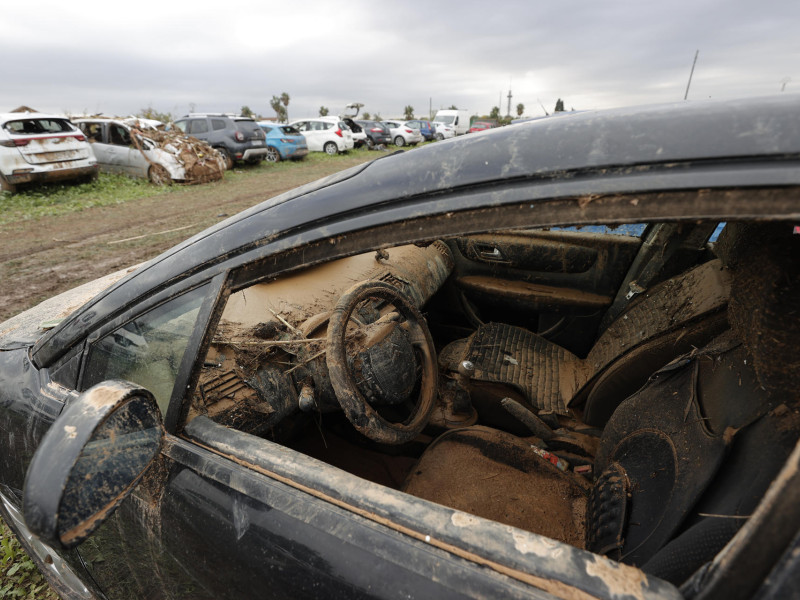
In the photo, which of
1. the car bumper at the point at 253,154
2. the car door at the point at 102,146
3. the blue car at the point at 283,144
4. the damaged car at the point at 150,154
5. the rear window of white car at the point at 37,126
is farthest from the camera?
the blue car at the point at 283,144

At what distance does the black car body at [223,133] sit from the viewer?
1412 centimetres

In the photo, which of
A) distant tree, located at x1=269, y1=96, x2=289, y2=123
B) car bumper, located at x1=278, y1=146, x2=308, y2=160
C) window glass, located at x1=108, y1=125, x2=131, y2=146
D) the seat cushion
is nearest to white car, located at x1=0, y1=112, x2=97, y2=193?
window glass, located at x1=108, y1=125, x2=131, y2=146

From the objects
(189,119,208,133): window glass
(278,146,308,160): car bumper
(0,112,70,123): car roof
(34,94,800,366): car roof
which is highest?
(34,94,800,366): car roof

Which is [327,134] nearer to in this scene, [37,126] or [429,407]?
[37,126]

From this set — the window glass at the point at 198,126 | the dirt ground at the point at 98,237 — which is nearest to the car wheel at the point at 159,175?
the dirt ground at the point at 98,237

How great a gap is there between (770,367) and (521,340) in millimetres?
1609

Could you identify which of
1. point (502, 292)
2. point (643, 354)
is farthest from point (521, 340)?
point (643, 354)

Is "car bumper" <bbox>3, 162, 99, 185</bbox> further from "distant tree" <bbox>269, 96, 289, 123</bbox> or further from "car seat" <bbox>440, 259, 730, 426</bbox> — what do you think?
"distant tree" <bbox>269, 96, 289, 123</bbox>

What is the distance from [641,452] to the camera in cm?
131

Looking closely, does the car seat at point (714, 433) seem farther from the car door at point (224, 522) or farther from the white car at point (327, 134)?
the white car at point (327, 134)

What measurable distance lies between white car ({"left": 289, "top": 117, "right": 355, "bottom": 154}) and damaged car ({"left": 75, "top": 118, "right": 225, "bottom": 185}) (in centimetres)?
768

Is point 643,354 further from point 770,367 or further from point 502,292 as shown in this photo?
point 502,292

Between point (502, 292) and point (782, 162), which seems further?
point (502, 292)

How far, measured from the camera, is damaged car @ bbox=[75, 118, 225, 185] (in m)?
11.5
